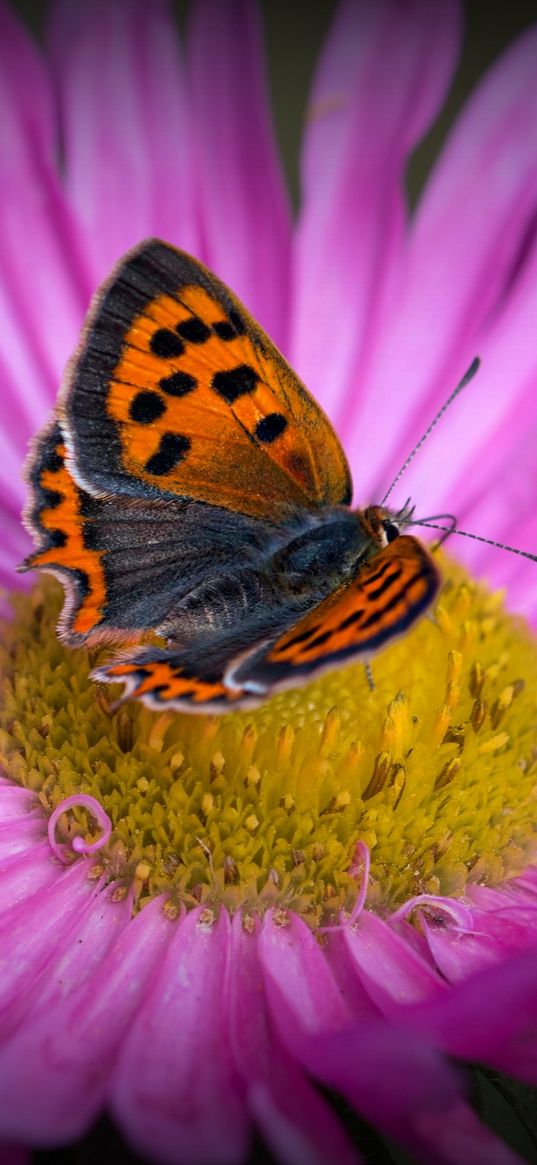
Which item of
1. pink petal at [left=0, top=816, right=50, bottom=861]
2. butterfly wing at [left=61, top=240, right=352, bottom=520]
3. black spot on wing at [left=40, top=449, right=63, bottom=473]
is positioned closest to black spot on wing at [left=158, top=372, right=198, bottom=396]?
butterfly wing at [left=61, top=240, right=352, bottom=520]

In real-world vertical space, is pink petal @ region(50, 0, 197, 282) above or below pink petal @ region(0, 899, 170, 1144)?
above

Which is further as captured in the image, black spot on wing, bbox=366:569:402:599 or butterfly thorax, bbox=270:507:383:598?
butterfly thorax, bbox=270:507:383:598

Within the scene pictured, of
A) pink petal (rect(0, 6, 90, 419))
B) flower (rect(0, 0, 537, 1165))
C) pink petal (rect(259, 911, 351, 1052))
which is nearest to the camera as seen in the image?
flower (rect(0, 0, 537, 1165))

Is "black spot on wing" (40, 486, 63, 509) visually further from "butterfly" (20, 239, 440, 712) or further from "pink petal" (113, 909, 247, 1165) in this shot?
"pink petal" (113, 909, 247, 1165)

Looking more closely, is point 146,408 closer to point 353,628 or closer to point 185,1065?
point 353,628

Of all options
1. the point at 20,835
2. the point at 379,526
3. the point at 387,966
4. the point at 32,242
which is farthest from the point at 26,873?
the point at 32,242

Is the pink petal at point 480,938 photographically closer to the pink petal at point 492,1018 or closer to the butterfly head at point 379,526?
the pink petal at point 492,1018

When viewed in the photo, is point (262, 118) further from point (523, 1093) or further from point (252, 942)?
point (523, 1093)

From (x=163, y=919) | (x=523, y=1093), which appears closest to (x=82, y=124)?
(x=163, y=919)
